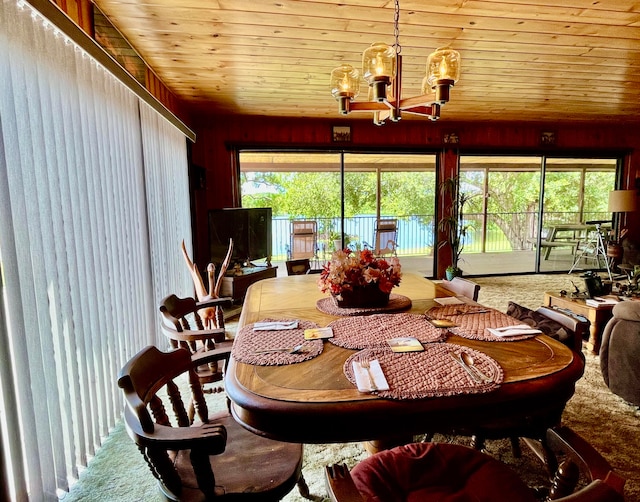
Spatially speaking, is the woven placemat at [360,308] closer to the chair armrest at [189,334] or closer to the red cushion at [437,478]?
the chair armrest at [189,334]

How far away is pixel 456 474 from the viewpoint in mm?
1114

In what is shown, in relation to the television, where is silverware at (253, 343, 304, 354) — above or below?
below

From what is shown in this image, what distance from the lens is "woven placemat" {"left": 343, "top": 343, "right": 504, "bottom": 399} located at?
3.36ft

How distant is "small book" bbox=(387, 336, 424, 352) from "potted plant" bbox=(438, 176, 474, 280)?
14.9 ft

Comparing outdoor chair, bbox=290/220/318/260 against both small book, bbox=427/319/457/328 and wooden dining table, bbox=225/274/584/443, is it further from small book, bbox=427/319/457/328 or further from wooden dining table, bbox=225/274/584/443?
wooden dining table, bbox=225/274/584/443

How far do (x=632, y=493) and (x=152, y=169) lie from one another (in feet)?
11.7

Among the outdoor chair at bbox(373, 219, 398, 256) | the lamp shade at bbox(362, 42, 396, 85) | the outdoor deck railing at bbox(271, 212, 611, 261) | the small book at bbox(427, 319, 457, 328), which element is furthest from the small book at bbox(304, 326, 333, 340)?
the outdoor deck railing at bbox(271, 212, 611, 261)

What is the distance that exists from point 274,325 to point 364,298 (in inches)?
19.8

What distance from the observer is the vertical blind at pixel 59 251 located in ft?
4.30

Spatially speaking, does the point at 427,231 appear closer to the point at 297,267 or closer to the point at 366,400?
the point at 297,267

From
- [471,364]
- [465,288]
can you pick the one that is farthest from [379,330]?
[465,288]

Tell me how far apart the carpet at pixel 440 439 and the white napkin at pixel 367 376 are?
2.65ft

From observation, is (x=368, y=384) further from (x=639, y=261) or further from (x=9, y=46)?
(x=639, y=261)

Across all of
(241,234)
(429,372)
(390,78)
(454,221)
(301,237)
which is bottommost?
(429,372)
